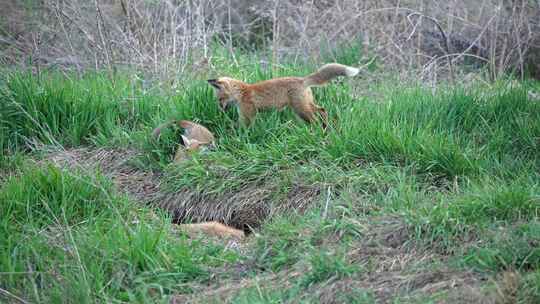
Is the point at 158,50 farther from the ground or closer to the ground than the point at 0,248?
farther from the ground

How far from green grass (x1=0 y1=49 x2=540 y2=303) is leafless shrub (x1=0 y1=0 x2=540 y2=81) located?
43 cm

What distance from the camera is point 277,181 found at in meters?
5.90

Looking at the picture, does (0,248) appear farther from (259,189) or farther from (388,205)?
(388,205)

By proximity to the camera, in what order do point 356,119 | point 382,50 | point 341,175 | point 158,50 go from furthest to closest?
point 382,50
point 158,50
point 356,119
point 341,175

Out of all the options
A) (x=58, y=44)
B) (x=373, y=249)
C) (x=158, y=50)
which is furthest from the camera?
(x=58, y=44)

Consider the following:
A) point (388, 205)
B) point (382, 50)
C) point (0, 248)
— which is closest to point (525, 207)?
point (388, 205)

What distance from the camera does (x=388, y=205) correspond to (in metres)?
5.18

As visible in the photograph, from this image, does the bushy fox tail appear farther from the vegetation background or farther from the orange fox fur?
the orange fox fur

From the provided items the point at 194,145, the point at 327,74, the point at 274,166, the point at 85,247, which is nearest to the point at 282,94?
the point at 327,74

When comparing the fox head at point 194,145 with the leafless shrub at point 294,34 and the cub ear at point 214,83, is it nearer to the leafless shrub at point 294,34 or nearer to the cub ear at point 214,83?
the cub ear at point 214,83

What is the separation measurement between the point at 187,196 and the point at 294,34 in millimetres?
4136

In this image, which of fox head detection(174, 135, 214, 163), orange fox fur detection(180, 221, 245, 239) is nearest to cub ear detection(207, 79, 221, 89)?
fox head detection(174, 135, 214, 163)

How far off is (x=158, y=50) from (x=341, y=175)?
9.82 ft

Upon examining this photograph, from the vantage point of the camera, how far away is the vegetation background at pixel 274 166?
14.9 feet
